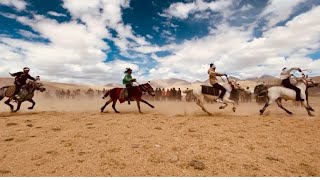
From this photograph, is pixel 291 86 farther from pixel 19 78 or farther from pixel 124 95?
pixel 19 78

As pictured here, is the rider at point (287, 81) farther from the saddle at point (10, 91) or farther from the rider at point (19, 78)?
the saddle at point (10, 91)

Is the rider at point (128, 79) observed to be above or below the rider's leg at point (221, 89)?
above

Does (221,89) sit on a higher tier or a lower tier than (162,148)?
higher

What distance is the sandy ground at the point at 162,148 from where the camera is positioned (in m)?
6.64

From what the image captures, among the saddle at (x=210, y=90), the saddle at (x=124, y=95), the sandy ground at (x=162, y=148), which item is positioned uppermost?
the saddle at (x=210, y=90)

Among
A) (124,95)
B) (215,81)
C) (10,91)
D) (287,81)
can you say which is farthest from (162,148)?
(10,91)

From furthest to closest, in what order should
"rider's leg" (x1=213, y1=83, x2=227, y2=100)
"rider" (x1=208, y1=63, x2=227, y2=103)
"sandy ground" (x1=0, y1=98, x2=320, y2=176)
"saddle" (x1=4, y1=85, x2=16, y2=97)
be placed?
"saddle" (x1=4, y1=85, x2=16, y2=97) → "rider's leg" (x1=213, y1=83, x2=227, y2=100) → "rider" (x1=208, y1=63, x2=227, y2=103) → "sandy ground" (x1=0, y1=98, x2=320, y2=176)

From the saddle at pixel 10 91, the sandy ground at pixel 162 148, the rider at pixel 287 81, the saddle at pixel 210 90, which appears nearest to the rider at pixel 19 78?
the saddle at pixel 10 91

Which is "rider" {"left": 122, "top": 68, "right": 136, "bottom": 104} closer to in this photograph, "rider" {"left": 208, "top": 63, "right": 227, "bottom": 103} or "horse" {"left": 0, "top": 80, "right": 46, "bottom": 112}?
"rider" {"left": 208, "top": 63, "right": 227, "bottom": 103}

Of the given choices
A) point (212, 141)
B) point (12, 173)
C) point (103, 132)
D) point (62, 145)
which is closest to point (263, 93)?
point (212, 141)

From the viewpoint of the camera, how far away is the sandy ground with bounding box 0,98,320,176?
6.64 metres

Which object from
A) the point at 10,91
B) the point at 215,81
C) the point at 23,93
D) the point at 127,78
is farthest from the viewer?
the point at 23,93

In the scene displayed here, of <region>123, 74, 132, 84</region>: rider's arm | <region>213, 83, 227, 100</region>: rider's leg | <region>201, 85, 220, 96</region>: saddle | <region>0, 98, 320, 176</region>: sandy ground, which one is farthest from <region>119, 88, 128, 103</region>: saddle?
<region>213, 83, 227, 100</region>: rider's leg

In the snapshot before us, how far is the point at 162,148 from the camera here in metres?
7.98
